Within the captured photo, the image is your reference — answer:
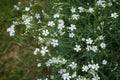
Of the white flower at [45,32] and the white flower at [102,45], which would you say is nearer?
the white flower at [102,45]

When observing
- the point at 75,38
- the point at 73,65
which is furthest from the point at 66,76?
the point at 75,38

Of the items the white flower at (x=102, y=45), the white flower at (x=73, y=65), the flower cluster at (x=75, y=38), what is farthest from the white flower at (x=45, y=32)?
the white flower at (x=102, y=45)

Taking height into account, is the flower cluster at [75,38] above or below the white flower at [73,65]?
above

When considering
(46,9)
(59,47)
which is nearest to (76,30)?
(59,47)

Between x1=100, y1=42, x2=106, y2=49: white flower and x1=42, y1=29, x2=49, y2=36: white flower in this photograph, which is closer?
x1=100, y1=42, x2=106, y2=49: white flower

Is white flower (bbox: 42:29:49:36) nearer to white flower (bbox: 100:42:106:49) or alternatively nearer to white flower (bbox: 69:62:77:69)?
white flower (bbox: 69:62:77:69)

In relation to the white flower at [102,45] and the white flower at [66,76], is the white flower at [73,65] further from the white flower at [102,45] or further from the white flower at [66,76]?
the white flower at [102,45]

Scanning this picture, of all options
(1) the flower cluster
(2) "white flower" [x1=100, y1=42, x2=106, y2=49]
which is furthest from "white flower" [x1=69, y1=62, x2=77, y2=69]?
(2) "white flower" [x1=100, y1=42, x2=106, y2=49]

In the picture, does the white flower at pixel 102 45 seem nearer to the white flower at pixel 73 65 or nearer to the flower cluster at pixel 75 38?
the flower cluster at pixel 75 38

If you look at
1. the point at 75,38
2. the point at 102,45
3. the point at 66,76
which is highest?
the point at 75,38

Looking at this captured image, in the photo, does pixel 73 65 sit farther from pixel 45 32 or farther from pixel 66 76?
pixel 45 32

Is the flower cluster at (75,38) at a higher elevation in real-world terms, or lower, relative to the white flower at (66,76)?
higher

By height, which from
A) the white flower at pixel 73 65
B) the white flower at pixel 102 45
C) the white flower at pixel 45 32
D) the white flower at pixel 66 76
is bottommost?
the white flower at pixel 66 76

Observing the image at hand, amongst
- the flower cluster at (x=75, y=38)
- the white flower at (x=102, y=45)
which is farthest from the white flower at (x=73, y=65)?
the white flower at (x=102, y=45)
